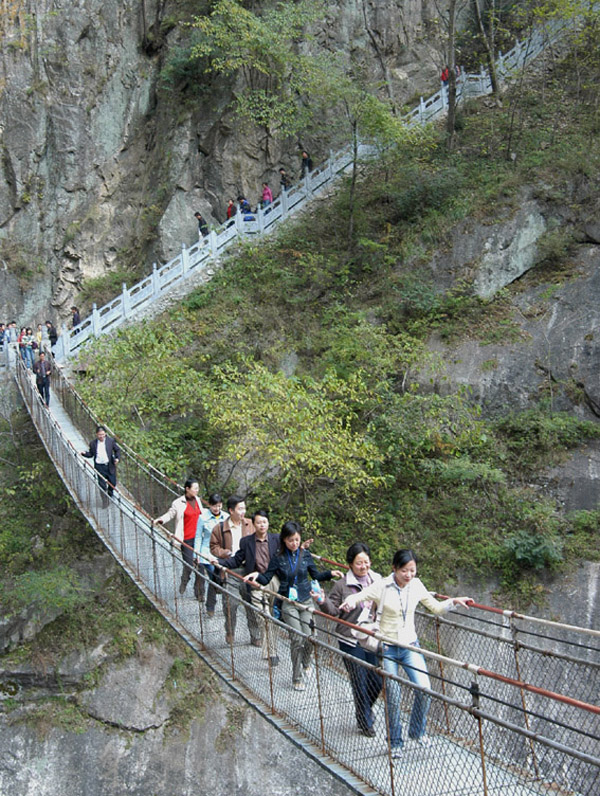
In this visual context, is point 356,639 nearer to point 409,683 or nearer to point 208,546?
point 409,683

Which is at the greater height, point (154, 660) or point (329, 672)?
point (329, 672)

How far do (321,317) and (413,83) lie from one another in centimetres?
1068

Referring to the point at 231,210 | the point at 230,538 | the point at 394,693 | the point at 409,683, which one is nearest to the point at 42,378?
the point at 231,210

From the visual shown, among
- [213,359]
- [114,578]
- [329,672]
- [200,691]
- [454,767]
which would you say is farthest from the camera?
[213,359]

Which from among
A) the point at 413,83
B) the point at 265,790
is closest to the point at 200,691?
the point at 265,790

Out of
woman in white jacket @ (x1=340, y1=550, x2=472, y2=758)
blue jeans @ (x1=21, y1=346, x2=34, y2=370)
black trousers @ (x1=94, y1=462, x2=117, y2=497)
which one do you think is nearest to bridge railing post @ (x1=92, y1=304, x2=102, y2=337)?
blue jeans @ (x1=21, y1=346, x2=34, y2=370)

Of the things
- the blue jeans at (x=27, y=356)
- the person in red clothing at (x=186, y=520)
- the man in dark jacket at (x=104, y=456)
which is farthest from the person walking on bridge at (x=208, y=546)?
the blue jeans at (x=27, y=356)

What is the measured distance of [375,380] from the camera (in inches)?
551

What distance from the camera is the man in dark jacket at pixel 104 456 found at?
10.2 meters

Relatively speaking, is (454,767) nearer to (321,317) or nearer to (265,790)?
(265,790)

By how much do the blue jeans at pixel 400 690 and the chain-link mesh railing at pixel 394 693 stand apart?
21 mm

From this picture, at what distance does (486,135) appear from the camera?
19312 mm

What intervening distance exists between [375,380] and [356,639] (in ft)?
30.0

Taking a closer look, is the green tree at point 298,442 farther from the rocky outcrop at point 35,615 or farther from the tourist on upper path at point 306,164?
the tourist on upper path at point 306,164
